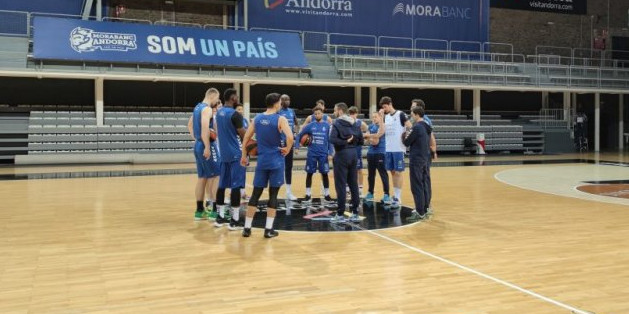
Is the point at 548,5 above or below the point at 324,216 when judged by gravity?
above

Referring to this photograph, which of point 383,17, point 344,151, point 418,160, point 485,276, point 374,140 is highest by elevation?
point 383,17

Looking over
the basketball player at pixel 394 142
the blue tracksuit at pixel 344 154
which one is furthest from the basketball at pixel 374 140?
the blue tracksuit at pixel 344 154

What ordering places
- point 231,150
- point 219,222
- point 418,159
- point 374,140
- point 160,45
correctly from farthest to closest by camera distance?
point 160,45 < point 374,140 < point 418,159 < point 219,222 < point 231,150

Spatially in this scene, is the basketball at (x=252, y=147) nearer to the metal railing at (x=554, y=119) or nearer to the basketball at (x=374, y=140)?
the basketball at (x=374, y=140)

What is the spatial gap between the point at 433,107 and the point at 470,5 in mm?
5272

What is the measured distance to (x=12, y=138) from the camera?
57.8 feet

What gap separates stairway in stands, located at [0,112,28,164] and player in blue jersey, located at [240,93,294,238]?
13.7m

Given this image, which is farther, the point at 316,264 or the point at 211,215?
the point at 211,215

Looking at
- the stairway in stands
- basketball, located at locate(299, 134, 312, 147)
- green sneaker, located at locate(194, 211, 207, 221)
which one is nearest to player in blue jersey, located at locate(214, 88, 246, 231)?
green sneaker, located at locate(194, 211, 207, 221)

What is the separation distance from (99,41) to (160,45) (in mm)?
1896

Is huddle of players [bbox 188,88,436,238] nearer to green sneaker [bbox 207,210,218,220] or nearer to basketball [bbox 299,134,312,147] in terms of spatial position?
green sneaker [bbox 207,210,218,220]

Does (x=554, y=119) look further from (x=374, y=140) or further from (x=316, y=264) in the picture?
(x=316, y=264)

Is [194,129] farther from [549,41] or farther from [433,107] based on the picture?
[549,41]

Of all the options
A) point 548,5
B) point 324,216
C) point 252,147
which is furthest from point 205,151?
point 548,5
